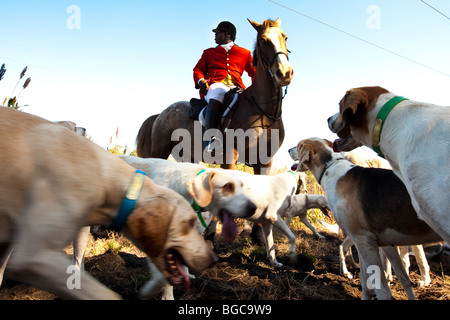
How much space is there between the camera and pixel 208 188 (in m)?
3.28

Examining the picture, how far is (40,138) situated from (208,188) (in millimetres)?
1808

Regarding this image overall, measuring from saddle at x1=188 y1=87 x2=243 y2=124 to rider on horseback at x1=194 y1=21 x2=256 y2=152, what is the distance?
19 centimetres

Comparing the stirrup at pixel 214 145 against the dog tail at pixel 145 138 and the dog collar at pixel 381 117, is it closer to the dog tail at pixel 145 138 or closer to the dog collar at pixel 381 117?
the dog tail at pixel 145 138

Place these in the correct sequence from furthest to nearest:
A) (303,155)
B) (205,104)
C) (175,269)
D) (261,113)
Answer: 1. (205,104)
2. (261,113)
3. (303,155)
4. (175,269)

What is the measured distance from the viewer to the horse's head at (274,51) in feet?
17.0

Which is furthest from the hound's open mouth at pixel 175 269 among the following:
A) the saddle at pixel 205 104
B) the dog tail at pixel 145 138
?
the dog tail at pixel 145 138

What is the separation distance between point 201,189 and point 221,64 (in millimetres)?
4169

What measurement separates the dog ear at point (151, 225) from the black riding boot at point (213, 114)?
13.4ft

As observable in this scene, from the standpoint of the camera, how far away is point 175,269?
1991 millimetres

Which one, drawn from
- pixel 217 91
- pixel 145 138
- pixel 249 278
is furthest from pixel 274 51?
pixel 145 138

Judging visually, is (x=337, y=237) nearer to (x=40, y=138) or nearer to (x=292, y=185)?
(x=292, y=185)

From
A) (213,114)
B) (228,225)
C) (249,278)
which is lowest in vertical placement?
(249,278)

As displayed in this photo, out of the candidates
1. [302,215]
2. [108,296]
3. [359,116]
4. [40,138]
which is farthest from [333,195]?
[302,215]

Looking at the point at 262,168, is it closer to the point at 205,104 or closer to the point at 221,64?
the point at 205,104
